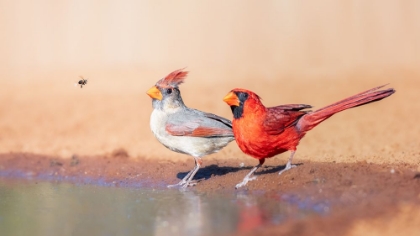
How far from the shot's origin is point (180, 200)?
783 cm

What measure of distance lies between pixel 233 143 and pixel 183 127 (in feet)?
11.4

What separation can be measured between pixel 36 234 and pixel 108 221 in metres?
0.66

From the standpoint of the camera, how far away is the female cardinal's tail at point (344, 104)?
290 inches

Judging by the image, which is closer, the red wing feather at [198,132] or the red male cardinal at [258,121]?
the red male cardinal at [258,121]

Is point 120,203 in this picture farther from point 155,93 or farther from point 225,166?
point 225,166

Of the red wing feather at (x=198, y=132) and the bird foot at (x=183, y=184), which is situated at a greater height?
the red wing feather at (x=198, y=132)

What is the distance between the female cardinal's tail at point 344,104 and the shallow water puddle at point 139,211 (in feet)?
2.97

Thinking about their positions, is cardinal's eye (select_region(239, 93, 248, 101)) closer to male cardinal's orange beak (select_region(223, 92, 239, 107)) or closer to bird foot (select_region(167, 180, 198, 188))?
male cardinal's orange beak (select_region(223, 92, 239, 107))

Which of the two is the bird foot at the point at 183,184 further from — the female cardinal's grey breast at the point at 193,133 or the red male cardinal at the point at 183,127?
the female cardinal's grey breast at the point at 193,133

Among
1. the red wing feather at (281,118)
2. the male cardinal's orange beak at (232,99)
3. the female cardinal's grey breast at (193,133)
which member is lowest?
the female cardinal's grey breast at (193,133)

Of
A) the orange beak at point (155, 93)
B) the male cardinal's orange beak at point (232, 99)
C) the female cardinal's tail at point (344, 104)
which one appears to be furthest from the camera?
the orange beak at point (155, 93)

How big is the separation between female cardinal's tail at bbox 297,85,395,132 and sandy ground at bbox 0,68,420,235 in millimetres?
490

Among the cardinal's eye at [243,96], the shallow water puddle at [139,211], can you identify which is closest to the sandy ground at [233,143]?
the shallow water puddle at [139,211]

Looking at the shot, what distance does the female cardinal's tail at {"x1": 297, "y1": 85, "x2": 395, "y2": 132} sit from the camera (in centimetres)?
737
